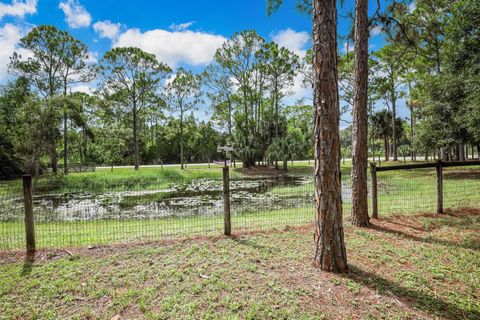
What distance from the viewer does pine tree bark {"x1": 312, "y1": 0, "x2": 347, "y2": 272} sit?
3021mm

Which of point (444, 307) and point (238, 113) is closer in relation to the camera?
point (444, 307)

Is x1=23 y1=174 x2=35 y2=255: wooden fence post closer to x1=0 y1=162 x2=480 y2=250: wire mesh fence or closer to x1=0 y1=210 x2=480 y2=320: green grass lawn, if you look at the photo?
x1=0 y1=210 x2=480 y2=320: green grass lawn

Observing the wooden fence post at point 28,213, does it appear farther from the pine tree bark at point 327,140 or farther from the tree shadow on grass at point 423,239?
the tree shadow on grass at point 423,239

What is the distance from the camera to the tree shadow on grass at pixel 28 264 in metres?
3.24

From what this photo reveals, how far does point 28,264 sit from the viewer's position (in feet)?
11.5

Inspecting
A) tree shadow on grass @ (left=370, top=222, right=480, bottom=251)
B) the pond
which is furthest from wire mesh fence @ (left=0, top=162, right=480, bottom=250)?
tree shadow on grass @ (left=370, top=222, right=480, bottom=251)

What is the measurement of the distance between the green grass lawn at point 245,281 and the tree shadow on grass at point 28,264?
26 mm

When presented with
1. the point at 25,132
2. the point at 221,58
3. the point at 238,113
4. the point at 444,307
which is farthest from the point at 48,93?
the point at 444,307

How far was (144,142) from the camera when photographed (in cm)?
4053

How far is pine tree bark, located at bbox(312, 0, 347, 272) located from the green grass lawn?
1.04ft

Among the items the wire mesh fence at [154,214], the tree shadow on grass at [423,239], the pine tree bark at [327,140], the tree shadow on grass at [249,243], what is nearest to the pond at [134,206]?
the wire mesh fence at [154,214]

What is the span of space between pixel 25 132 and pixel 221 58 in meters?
18.0

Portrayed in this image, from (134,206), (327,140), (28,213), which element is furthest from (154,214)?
(327,140)

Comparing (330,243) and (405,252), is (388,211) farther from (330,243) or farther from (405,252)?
(330,243)
